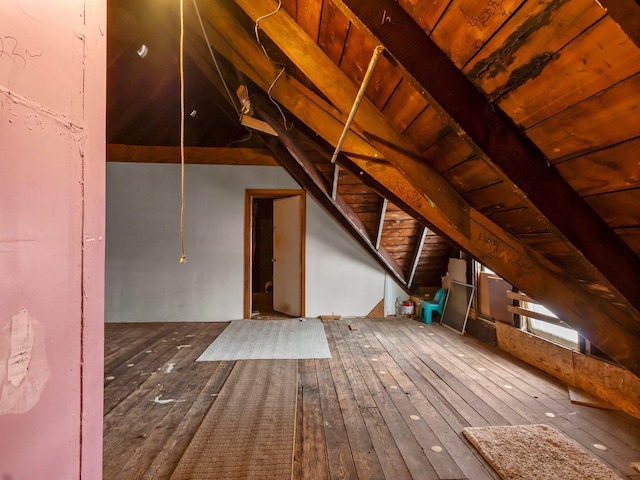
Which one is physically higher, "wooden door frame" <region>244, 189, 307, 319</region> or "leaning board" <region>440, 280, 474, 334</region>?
"wooden door frame" <region>244, 189, 307, 319</region>

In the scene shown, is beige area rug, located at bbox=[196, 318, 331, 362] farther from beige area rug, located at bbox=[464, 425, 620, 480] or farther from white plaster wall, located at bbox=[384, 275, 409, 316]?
beige area rug, located at bbox=[464, 425, 620, 480]

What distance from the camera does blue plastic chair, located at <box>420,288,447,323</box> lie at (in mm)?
4320

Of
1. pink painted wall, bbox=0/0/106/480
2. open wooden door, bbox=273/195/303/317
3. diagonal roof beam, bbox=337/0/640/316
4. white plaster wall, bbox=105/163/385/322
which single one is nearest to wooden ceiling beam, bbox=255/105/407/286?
white plaster wall, bbox=105/163/385/322

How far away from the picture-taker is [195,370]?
2.64 metres

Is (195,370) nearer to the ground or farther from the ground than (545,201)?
nearer to the ground

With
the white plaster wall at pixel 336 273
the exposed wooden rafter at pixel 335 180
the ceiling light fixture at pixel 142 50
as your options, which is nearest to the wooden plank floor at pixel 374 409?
the white plaster wall at pixel 336 273

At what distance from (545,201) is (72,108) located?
1615 mm

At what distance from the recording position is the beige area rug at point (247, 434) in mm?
1461

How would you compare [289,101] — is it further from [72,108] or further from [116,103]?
[116,103]

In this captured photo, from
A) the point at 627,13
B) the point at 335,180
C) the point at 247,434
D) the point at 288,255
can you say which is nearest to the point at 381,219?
the point at 335,180

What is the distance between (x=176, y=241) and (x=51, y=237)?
3.93m

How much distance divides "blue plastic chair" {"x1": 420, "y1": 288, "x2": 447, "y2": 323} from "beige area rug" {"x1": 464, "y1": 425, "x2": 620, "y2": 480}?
250 centimetres

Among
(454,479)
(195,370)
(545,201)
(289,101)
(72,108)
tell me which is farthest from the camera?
(195,370)

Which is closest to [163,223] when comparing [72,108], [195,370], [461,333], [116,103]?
[116,103]
